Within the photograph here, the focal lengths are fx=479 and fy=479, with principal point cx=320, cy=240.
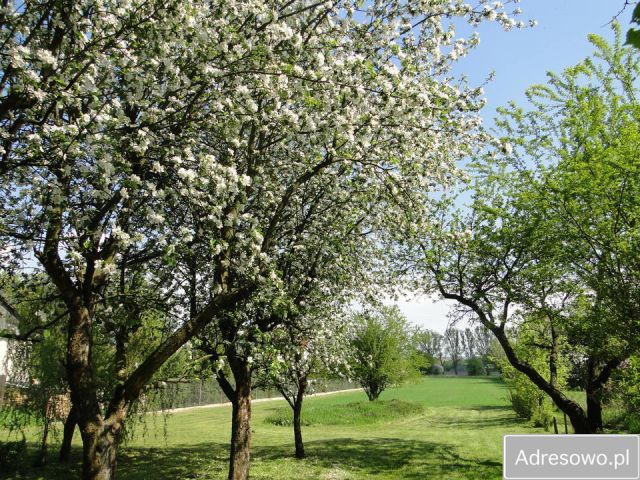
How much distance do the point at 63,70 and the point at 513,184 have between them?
1513cm

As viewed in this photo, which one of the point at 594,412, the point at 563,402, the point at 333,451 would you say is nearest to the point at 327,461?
the point at 333,451

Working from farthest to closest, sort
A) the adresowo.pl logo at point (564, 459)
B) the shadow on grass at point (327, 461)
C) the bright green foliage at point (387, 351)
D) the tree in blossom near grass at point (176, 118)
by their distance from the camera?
the bright green foliage at point (387, 351), the shadow on grass at point (327, 461), the adresowo.pl logo at point (564, 459), the tree in blossom near grass at point (176, 118)

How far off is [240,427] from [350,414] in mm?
25820

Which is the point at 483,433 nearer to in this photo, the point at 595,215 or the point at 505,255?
the point at 505,255

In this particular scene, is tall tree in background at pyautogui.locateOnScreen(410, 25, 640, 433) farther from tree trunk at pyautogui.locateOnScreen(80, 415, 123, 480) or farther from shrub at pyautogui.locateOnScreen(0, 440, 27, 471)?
shrub at pyautogui.locateOnScreen(0, 440, 27, 471)

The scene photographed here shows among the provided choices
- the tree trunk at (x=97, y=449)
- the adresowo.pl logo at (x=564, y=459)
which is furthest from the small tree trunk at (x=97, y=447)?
the adresowo.pl logo at (x=564, y=459)

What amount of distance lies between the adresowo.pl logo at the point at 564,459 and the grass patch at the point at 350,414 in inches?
1067

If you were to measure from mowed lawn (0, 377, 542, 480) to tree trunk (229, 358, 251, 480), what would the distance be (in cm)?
274

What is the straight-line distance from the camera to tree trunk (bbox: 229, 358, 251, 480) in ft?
42.7

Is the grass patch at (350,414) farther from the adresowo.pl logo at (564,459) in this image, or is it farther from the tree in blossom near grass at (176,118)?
the tree in blossom near grass at (176,118)

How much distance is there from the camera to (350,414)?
37250 mm

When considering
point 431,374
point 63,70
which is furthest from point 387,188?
point 431,374

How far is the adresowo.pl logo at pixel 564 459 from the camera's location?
8672 millimetres

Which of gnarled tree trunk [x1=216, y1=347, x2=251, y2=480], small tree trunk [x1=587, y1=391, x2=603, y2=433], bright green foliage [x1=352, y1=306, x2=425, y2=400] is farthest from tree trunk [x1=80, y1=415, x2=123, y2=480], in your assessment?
bright green foliage [x1=352, y1=306, x2=425, y2=400]
